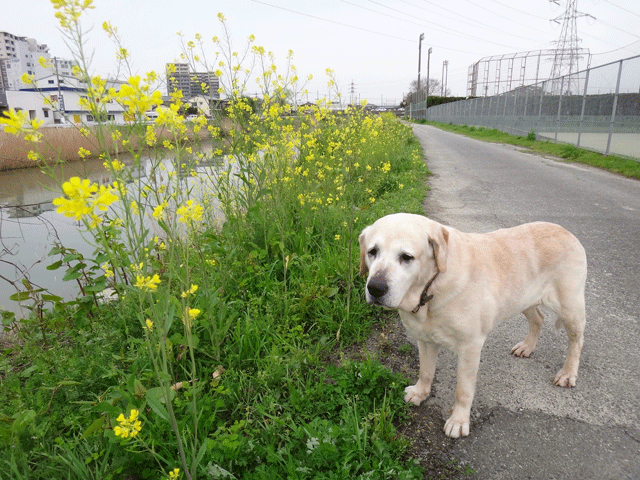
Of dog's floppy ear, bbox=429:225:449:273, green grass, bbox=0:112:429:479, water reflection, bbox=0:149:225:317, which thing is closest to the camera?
green grass, bbox=0:112:429:479

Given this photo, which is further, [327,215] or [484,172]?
[484,172]

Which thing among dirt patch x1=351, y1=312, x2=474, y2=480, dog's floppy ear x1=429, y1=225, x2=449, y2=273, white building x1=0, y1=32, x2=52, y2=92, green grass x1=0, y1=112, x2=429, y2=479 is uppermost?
white building x1=0, y1=32, x2=52, y2=92

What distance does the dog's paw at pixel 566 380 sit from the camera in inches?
93.1

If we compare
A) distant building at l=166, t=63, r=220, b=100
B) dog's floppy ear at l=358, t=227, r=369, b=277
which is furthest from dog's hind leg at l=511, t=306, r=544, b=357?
distant building at l=166, t=63, r=220, b=100

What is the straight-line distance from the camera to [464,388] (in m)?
2.07

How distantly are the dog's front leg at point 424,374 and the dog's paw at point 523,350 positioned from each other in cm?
84

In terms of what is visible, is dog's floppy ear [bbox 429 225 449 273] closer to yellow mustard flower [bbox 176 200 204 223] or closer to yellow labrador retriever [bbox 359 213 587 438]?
yellow labrador retriever [bbox 359 213 587 438]

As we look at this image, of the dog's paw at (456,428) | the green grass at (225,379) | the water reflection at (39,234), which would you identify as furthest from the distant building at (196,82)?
the dog's paw at (456,428)

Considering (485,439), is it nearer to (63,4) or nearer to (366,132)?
(63,4)

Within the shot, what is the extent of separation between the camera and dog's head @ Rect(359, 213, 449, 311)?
185 centimetres

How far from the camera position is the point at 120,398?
183 cm

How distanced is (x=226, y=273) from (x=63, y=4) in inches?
77.7

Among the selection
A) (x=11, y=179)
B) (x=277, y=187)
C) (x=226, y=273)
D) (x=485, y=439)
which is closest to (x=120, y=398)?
(x=226, y=273)

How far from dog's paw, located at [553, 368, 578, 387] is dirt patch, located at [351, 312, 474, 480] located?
2.54ft
